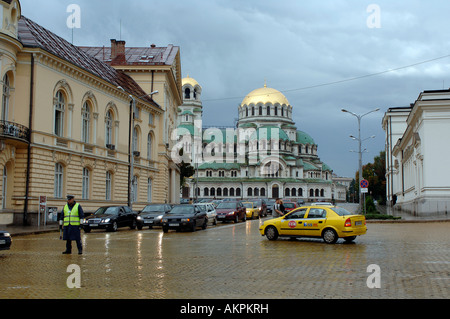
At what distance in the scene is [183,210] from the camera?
27.2m

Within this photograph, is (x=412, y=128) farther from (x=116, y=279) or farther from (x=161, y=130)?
(x=116, y=279)

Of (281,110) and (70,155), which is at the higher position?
(281,110)

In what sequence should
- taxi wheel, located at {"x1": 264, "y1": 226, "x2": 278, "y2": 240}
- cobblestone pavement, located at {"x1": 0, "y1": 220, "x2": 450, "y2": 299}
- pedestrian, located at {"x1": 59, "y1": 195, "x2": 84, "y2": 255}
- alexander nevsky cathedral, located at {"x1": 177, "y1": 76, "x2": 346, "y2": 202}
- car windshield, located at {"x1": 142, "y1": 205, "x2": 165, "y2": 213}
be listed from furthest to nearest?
alexander nevsky cathedral, located at {"x1": 177, "y1": 76, "x2": 346, "y2": 202}
car windshield, located at {"x1": 142, "y1": 205, "x2": 165, "y2": 213}
taxi wheel, located at {"x1": 264, "y1": 226, "x2": 278, "y2": 240}
pedestrian, located at {"x1": 59, "y1": 195, "x2": 84, "y2": 255}
cobblestone pavement, located at {"x1": 0, "y1": 220, "x2": 450, "y2": 299}

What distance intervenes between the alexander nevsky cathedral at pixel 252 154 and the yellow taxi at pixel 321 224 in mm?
100565

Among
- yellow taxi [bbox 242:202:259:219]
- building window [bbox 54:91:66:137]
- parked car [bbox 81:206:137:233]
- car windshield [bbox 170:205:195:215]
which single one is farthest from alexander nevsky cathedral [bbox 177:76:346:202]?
car windshield [bbox 170:205:195:215]

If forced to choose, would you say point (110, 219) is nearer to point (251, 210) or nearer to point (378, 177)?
point (251, 210)

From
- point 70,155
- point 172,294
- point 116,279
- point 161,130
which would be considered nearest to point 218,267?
point 116,279

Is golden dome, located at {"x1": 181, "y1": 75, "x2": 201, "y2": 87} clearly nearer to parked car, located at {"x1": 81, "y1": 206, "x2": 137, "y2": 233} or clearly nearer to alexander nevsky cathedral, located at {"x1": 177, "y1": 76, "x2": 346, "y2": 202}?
alexander nevsky cathedral, located at {"x1": 177, "y1": 76, "x2": 346, "y2": 202}

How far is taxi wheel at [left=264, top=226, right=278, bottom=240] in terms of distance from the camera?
1986 cm

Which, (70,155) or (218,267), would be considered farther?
(70,155)

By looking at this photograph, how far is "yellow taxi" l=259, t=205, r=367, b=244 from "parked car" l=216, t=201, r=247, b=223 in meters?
16.8

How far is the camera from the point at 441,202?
40344 mm
